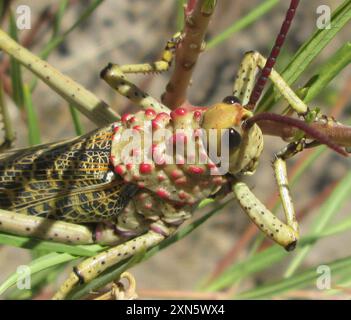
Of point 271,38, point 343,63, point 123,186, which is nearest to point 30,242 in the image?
point 123,186

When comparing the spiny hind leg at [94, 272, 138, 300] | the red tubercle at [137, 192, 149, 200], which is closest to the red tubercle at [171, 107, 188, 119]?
the red tubercle at [137, 192, 149, 200]

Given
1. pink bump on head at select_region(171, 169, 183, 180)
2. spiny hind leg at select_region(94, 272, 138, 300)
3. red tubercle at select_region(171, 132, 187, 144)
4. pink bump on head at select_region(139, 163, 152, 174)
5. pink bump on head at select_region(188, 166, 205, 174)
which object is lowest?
spiny hind leg at select_region(94, 272, 138, 300)

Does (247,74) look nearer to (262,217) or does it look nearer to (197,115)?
(197,115)

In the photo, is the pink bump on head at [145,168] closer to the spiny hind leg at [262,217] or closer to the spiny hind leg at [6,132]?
the spiny hind leg at [262,217]

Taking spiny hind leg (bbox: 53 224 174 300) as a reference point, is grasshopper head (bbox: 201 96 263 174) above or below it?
above

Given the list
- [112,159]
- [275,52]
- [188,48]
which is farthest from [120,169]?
[275,52]

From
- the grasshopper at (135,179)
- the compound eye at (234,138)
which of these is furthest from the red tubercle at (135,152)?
the compound eye at (234,138)

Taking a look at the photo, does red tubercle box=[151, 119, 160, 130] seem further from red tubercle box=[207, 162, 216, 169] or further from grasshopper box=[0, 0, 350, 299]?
red tubercle box=[207, 162, 216, 169]
